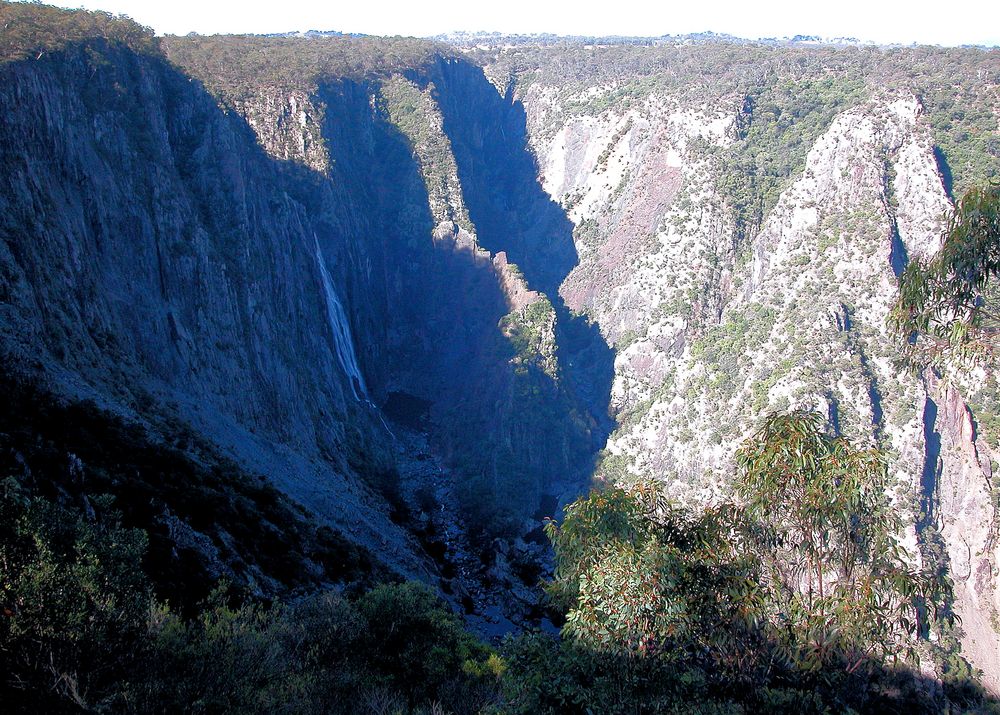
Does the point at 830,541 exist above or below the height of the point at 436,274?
above

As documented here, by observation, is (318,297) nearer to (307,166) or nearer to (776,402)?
(307,166)

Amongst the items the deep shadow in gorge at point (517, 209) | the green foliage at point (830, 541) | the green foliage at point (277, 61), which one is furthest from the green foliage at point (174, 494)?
the green foliage at point (277, 61)

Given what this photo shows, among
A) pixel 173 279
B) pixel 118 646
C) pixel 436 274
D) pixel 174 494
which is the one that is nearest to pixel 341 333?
pixel 436 274

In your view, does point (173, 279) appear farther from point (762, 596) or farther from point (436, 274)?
point (436, 274)

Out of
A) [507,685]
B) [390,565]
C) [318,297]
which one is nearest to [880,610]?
[507,685]

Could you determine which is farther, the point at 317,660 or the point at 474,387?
the point at 474,387

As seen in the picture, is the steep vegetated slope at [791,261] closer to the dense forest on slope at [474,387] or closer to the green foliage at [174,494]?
the dense forest on slope at [474,387]

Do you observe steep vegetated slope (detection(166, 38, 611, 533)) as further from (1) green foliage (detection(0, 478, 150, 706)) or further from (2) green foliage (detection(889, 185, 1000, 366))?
(2) green foliage (detection(889, 185, 1000, 366))

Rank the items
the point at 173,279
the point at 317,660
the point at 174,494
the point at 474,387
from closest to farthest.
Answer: the point at 317,660 < the point at 174,494 < the point at 173,279 < the point at 474,387
